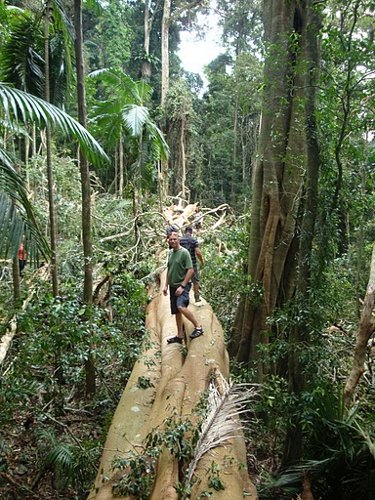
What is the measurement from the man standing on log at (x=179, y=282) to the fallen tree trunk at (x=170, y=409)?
0.50ft

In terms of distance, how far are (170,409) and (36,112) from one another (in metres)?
2.90

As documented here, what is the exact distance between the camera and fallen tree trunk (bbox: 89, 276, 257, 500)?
10.7 feet

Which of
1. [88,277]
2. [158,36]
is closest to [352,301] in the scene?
[88,277]

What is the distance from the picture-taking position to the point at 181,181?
20.5 m

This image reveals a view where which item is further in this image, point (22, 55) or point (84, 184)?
point (22, 55)

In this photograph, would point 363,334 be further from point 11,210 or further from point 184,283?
point 11,210

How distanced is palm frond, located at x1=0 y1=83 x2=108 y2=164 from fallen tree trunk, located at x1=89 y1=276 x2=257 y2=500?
8.44 feet

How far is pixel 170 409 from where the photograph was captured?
159 inches

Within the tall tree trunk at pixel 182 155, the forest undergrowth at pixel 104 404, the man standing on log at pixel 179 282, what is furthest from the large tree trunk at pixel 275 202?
the tall tree trunk at pixel 182 155

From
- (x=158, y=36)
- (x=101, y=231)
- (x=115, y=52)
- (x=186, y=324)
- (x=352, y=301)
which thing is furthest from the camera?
(x=158, y=36)

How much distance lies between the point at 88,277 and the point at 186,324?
1.54m

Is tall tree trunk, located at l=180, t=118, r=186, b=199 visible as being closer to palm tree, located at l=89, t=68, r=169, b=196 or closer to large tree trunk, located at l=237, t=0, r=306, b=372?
palm tree, located at l=89, t=68, r=169, b=196

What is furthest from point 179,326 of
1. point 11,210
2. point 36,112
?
point 36,112

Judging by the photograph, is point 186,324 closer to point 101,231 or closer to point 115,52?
point 101,231
